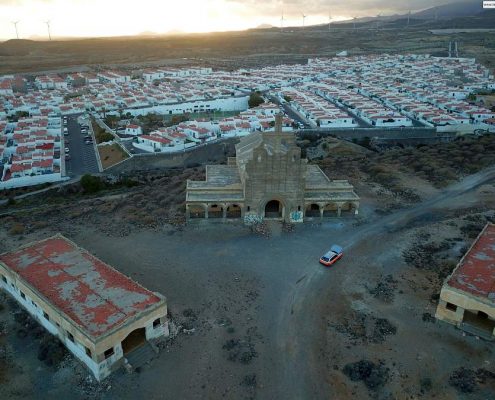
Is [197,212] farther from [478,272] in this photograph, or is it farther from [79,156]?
[79,156]

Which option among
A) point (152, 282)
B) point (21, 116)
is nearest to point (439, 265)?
point (152, 282)

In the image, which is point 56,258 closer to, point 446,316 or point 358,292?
point 358,292

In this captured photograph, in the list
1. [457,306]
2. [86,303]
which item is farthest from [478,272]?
[86,303]

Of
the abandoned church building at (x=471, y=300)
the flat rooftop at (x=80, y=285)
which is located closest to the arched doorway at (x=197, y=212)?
the flat rooftop at (x=80, y=285)

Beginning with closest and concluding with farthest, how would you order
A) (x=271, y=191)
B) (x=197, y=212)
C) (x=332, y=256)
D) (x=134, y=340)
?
1. (x=134, y=340)
2. (x=332, y=256)
3. (x=271, y=191)
4. (x=197, y=212)

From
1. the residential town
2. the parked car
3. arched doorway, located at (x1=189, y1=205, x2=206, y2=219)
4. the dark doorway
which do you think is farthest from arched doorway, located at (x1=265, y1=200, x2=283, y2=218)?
the residential town

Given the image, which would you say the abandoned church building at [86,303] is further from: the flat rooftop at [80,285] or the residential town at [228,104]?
the residential town at [228,104]
